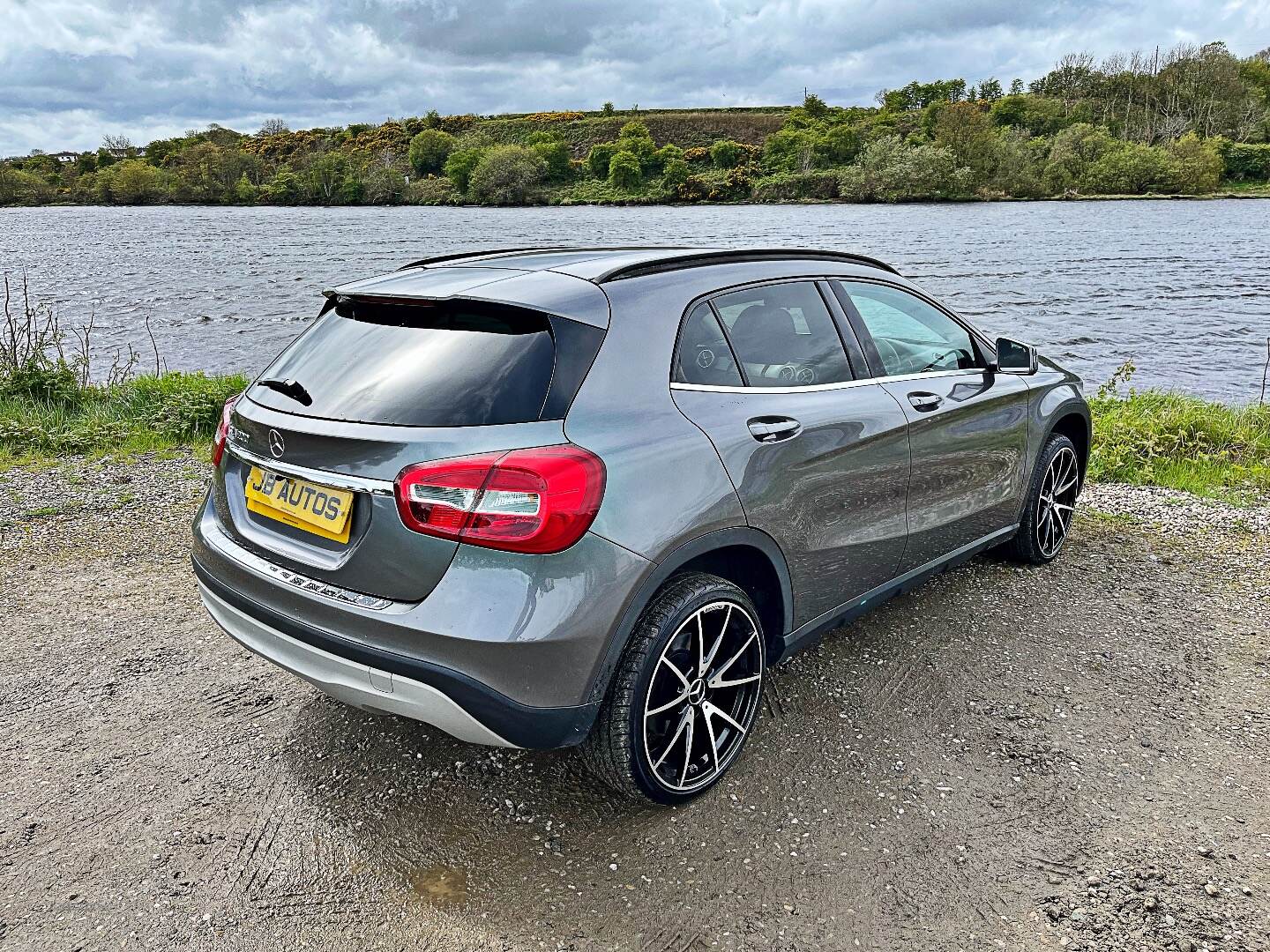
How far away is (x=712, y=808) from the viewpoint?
9.28 ft

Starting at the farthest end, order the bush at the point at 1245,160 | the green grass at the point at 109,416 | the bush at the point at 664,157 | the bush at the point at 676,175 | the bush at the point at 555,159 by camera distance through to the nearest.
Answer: the bush at the point at 555,159
the bush at the point at 664,157
the bush at the point at 676,175
the bush at the point at 1245,160
the green grass at the point at 109,416

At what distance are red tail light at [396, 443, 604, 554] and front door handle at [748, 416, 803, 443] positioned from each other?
29.3 inches

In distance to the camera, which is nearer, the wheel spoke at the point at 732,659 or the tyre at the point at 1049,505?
the wheel spoke at the point at 732,659

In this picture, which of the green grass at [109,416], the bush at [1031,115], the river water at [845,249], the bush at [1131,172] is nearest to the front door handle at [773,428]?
the green grass at [109,416]

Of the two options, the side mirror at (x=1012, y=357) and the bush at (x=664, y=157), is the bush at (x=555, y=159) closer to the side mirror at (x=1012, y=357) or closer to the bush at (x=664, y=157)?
the bush at (x=664, y=157)

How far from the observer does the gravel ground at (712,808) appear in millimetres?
2346

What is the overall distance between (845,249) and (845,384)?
122ft

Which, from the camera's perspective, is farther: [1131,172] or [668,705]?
[1131,172]

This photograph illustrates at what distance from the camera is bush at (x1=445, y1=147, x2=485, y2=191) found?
269 ft

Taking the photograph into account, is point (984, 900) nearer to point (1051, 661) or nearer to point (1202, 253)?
point (1051, 661)

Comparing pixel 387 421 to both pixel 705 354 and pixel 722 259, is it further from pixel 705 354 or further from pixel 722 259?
pixel 722 259

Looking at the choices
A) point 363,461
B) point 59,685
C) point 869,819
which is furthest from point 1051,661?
point 59,685

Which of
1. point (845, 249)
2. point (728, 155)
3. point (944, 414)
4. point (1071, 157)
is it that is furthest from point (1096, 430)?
point (728, 155)

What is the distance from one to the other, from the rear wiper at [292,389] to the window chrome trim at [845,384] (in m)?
1.08
